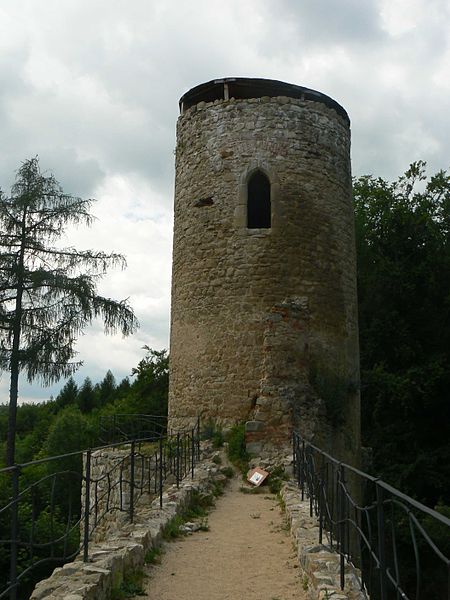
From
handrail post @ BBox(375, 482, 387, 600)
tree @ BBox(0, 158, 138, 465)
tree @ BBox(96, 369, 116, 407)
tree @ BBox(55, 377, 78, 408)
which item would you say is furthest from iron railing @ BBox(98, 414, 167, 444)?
tree @ BBox(55, 377, 78, 408)

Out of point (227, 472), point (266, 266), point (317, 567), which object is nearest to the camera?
point (317, 567)

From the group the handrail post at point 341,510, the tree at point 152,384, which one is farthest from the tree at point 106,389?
the handrail post at point 341,510

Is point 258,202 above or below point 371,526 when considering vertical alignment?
above

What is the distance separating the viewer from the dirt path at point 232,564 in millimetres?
4980

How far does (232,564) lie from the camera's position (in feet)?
19.0

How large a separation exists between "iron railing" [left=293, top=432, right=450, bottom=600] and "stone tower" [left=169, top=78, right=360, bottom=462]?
1.57 m

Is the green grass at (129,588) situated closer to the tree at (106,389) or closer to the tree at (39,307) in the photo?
the tree at (39,307)

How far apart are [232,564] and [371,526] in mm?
2001

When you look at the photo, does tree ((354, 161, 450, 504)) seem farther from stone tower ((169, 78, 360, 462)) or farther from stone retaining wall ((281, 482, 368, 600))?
stone retaining wall ((281, 482, 368, 600))

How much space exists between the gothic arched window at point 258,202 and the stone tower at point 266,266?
0.04 metres

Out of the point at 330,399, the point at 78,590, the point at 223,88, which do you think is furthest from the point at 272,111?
the point at 78,590

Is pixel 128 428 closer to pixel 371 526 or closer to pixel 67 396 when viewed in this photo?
pixel 371 526

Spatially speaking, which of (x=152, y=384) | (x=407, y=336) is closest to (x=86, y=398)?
(x=152, y=384)

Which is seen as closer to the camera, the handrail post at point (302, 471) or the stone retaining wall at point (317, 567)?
the stone retaining wall at point (317, 567)
